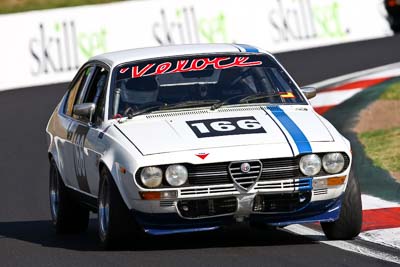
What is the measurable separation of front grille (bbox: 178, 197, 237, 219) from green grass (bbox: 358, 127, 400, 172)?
444 cm

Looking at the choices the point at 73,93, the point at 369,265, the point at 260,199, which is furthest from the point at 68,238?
the point at 369,265

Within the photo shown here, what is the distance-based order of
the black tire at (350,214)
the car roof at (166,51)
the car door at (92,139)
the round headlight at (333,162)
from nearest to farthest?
1. the round headlight at (333,162)
2. the black tire at (350,214)
3. the car door at (92,139)
4. the car roof at (166,51)

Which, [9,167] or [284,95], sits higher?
[284,95]

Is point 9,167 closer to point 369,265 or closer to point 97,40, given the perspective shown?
point 369,265

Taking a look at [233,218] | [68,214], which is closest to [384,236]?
[233,218]

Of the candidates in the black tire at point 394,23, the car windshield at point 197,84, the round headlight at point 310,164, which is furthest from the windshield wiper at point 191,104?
the black tire at point 394,23

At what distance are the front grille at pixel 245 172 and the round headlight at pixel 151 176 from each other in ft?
1.55

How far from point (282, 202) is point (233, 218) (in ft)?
1.12

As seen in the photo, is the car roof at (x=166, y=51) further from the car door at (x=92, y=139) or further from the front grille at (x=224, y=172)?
the front grille at (x=224, y=172)

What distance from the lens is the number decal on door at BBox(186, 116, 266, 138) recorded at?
30.5ft

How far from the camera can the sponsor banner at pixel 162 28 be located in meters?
26.5

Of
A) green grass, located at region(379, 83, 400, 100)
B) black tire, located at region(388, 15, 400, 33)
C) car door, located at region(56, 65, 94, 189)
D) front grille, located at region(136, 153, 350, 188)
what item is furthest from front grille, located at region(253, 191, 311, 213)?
black tire, located at region(388, 15, 400, 33)

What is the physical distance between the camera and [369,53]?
27438mm

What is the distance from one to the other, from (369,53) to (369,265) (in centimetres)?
1929
